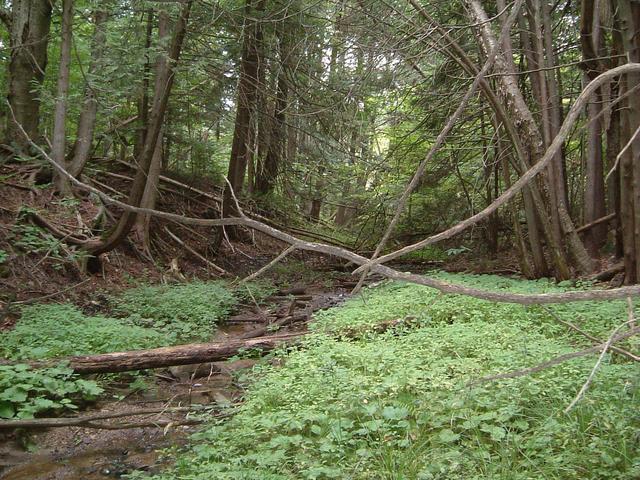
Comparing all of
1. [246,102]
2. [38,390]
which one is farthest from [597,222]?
[38,390]

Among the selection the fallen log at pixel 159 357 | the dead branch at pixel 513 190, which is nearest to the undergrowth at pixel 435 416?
the dead branch at pixel 513 190

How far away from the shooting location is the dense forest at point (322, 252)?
3.35m

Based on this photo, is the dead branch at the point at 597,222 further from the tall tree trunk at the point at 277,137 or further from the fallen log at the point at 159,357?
the tall tree trunk at the point at 277,137

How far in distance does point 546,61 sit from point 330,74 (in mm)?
5201

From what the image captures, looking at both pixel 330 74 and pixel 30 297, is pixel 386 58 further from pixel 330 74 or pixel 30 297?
pixel 30 297

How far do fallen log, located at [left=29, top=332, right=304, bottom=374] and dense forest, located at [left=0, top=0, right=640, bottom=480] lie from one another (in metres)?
0.02

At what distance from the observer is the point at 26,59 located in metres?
9.73

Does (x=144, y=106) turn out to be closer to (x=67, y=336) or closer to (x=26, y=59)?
(x=26, y=59)

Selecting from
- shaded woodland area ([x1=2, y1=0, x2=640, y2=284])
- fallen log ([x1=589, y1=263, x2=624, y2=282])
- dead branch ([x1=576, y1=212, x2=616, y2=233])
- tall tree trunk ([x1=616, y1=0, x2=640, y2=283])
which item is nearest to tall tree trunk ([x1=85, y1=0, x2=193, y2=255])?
shaded woodland area ([x1=2, y1=0, x2=640, y2=284])

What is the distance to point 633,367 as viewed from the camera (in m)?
3.76

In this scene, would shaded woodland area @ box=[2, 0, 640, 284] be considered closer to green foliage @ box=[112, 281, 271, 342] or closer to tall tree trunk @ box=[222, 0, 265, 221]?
tall tree trunk @ box=[222, 0, 265, 221]

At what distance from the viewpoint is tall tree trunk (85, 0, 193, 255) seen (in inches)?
345

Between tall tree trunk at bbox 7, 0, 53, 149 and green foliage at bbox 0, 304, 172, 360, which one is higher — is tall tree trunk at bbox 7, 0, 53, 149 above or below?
above

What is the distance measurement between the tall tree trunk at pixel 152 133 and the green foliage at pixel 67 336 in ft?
8.06
